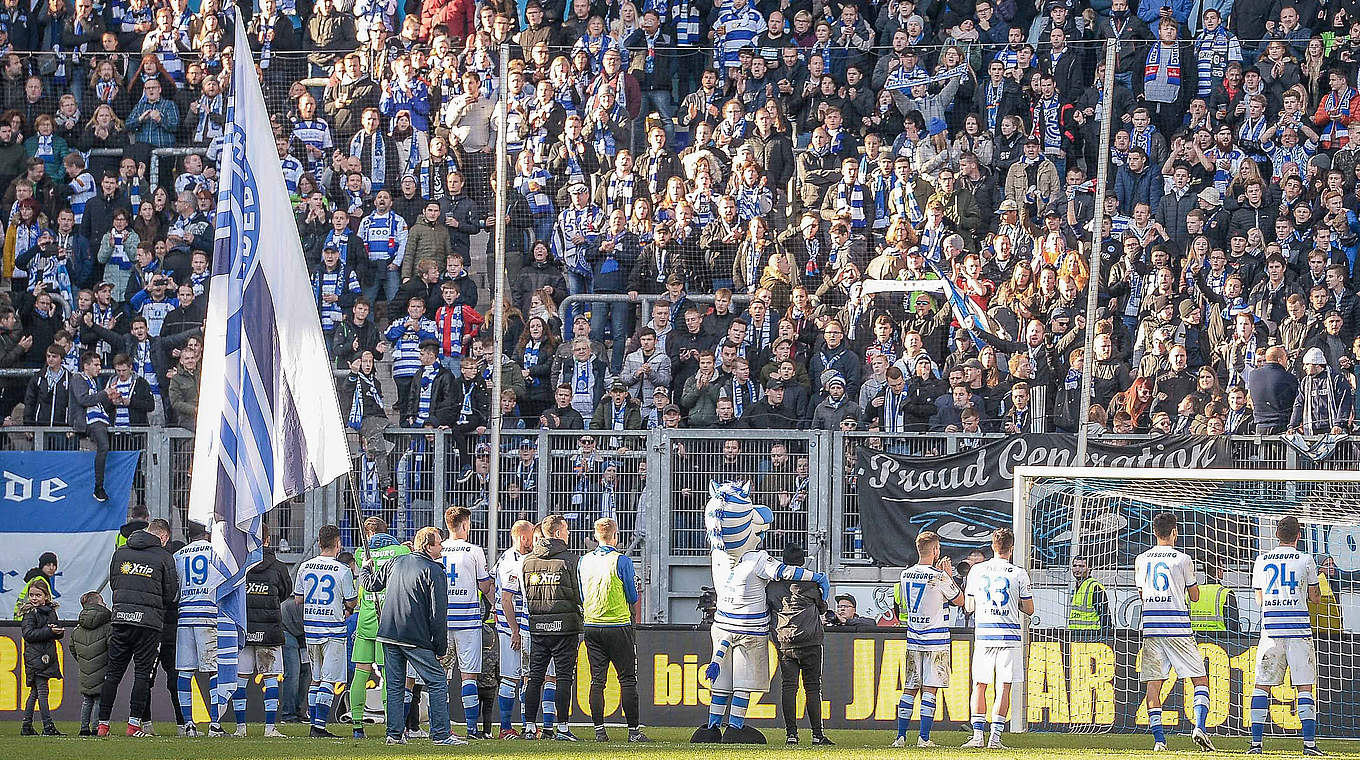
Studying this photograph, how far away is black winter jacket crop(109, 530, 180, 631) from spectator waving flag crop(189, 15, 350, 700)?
2442 mm

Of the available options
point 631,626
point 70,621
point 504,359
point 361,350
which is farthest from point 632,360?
point 70,621

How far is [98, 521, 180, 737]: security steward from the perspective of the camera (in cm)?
1466

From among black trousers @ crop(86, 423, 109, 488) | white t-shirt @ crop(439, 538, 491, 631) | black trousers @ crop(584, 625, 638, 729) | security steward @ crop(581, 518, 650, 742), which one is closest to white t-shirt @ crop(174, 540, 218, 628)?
white t-shirt @ crop(439, 538, 491, 631)

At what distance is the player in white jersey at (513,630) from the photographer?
14805 millimetres

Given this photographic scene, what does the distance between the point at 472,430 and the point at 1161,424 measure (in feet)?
20.7

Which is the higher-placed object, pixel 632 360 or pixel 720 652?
pixel 632 360

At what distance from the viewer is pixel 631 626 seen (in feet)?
48.1

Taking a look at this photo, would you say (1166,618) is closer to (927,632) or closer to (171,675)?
(927,632)

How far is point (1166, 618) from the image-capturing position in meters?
14.3

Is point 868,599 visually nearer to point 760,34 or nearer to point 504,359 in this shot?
point 504,359

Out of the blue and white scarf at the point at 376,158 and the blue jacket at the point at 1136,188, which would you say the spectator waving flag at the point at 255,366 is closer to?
the blue and white scarf at the point at 376,158

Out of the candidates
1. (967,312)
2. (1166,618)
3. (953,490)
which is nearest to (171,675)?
(953,490)

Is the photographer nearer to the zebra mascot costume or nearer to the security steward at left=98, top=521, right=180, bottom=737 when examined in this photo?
the zebra mascot costume

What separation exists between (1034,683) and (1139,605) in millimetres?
1124
